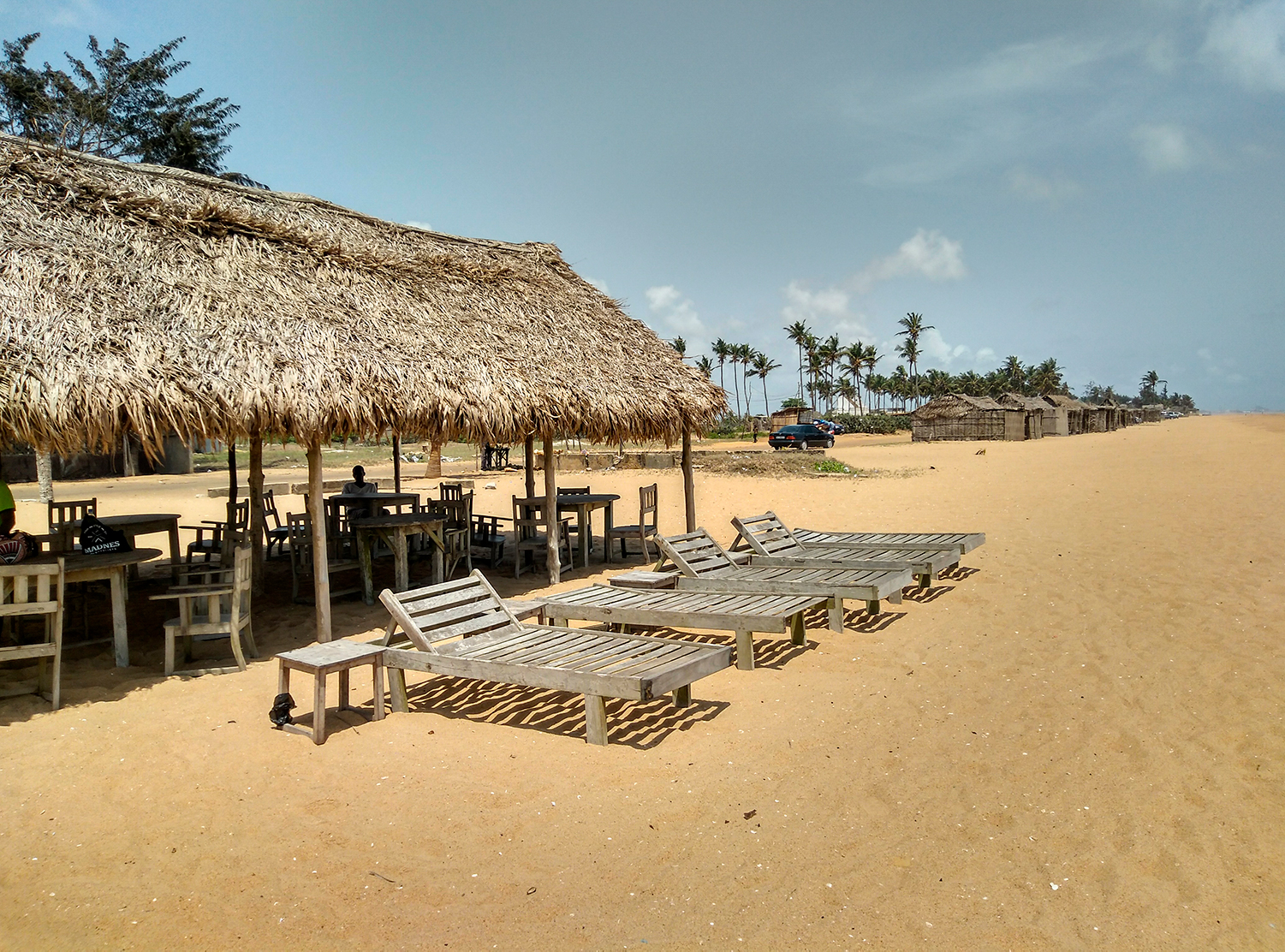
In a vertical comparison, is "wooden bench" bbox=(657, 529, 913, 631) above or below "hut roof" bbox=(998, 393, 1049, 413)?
below

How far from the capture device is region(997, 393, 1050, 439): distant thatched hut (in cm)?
4016

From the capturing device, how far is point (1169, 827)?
135 inches

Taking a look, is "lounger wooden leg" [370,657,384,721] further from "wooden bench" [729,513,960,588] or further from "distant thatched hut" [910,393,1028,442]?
"distant thatched hut" [910,393,1028,442]

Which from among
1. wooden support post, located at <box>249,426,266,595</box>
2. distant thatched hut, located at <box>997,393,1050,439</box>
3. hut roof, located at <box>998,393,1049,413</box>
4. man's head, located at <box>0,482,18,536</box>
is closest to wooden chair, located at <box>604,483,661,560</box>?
wooden support post, located at <box>249,426,266,595</box>

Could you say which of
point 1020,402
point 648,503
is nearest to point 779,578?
point 648,503

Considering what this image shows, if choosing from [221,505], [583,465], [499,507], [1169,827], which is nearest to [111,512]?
[221,505]

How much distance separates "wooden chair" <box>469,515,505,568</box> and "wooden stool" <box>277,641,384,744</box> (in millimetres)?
5057

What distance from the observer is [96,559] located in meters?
5.91

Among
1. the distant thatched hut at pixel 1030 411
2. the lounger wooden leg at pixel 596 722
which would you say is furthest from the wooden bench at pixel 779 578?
the distant thatched hut at pixel 1030 411

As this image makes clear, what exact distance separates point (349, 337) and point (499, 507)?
33.5ft

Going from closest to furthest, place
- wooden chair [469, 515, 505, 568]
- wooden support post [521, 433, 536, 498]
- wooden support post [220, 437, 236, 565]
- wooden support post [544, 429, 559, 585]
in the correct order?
wooden support post [220, 437, 236, 565] < wooden support post [544, 429, 559, 585] < wooden chair [469, 515, 505, 568] < wooden support post [521, 433, 536, 498]

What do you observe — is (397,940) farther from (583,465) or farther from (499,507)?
(583,465)

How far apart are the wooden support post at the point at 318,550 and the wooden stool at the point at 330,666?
1.37m

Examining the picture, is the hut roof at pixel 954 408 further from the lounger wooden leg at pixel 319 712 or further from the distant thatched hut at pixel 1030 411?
the lounger wooden leg at pixel 319 712
